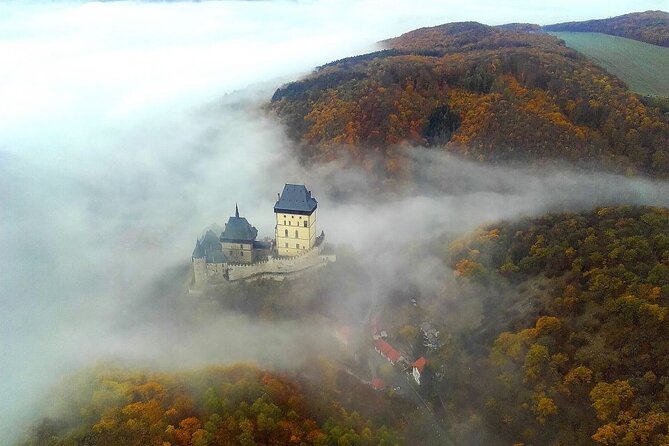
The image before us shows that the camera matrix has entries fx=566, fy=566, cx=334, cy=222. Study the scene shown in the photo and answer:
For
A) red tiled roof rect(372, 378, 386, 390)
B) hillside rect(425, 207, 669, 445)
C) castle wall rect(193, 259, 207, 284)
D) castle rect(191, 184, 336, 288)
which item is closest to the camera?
hillside rect(425, 207, 669, 445)

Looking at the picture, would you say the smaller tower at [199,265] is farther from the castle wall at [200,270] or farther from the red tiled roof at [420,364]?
the red tiled roof at [420,364]

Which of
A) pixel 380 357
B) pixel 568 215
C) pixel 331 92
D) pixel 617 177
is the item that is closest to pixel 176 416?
pixel 380 357

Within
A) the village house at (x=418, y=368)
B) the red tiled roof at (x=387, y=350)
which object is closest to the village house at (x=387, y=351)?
the red tiled roof at (x=387, y=350)

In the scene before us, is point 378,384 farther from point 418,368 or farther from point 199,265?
point 199,265

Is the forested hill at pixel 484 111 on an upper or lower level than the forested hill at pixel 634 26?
lower

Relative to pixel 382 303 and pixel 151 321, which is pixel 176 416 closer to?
pixel 151 321

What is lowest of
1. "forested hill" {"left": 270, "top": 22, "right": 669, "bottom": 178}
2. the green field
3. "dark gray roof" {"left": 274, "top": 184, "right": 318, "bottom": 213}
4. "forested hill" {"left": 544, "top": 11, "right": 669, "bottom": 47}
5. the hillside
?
the hillside

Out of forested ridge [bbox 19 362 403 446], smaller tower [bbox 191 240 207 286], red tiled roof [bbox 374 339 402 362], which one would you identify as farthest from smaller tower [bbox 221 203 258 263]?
red tiled roof [bbox 374 339 402 362]

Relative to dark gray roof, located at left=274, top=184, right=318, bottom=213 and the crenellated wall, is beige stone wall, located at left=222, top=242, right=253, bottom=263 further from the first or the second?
dark gray roof, located at left=274, top=184, right=318, bottom=213
